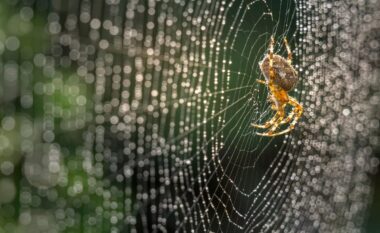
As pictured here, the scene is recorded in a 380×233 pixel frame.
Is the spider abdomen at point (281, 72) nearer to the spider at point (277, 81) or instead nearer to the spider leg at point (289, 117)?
the spider at point (277, 81)

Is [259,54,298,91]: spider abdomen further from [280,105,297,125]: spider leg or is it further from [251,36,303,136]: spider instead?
[280,105,297,125]: spider leg

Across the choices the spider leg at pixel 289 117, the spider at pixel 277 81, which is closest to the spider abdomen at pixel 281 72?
the spider at pixel 277 81

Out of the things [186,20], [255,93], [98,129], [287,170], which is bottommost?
[287,170]

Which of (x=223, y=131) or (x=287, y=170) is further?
(x=287, y=170)

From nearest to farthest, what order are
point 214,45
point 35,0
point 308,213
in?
point 35,0
point 214,45
point 308,213

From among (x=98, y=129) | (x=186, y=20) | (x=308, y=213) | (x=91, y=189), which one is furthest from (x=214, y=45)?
(x=308, y=213)

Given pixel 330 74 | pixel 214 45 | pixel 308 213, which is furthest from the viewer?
pixel 308 213

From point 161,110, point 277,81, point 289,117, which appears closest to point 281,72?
point 277,81

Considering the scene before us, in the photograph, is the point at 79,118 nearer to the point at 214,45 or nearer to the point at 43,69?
the point at 43,69
